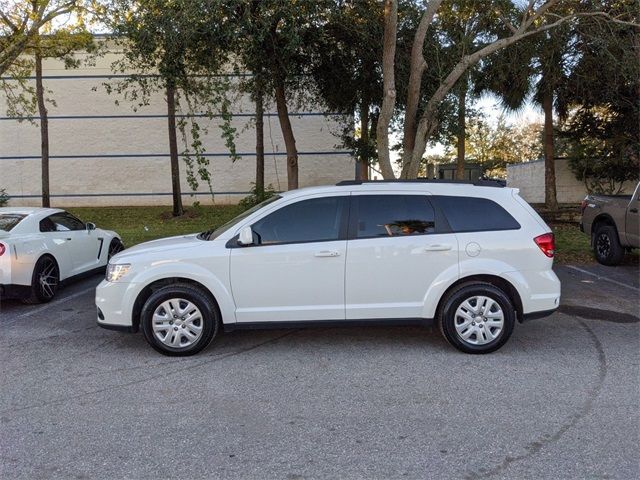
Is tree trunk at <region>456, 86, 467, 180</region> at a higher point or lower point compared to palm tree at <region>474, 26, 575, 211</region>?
lower

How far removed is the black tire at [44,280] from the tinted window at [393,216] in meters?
→ 4.79

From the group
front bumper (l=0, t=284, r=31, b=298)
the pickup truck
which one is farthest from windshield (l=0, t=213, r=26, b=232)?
the pickup truck

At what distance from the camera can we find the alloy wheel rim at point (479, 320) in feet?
16.6

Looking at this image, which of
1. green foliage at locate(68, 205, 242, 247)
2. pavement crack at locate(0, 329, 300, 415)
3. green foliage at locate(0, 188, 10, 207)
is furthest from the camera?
green foliage at locate(0, 188, 10, 207)

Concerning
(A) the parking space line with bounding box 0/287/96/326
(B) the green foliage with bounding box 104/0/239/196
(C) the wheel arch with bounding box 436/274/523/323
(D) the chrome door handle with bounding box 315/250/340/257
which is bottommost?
(A) the parking space line with bounding box 0/287/96/326

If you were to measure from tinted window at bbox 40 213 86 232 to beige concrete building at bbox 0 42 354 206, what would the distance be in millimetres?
14899

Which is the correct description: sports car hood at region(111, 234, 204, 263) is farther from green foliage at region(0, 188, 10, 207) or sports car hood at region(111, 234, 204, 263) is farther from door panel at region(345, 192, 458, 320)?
green foliage at region(0, 188, 10, 207)

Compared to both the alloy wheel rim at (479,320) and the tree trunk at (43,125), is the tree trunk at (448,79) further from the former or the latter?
the tree trunk at (43,125)

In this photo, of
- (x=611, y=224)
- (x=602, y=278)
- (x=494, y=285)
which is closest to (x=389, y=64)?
(x=611, y=224)

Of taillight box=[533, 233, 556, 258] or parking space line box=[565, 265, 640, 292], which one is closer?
taillight box=[533, 233, 556, 258]

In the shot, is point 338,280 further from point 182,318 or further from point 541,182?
point 541,182

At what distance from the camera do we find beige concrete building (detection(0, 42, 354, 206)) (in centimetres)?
2330

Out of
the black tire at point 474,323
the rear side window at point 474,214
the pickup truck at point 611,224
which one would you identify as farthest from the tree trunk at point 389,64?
the black tire at point 474,323

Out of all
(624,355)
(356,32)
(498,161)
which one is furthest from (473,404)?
(498,161)
